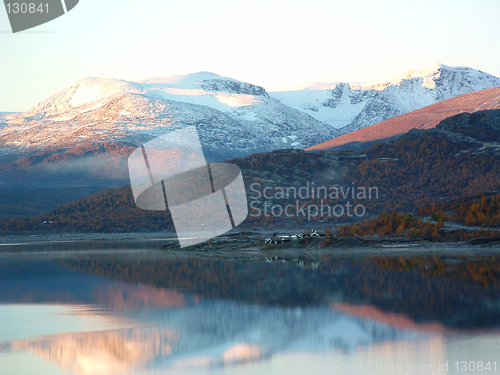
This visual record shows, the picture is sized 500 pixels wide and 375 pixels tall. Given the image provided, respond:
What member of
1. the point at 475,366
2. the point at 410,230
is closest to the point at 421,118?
the point at 410,230

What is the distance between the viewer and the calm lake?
1430cm

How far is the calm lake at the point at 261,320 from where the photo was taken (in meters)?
14.3

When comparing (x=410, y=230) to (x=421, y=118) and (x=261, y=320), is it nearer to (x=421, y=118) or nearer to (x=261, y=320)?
(x=261, y=320)

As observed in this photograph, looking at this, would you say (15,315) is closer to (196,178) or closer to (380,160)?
(196,178)

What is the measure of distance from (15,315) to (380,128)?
146 m

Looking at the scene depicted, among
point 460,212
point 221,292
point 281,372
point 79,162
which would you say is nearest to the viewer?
point 281,372

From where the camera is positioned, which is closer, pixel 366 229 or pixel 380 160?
pixel 366 229

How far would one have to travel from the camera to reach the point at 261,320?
19203 millimetres

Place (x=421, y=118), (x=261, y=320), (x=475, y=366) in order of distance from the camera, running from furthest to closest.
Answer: (x=421, y=118), (x=261, y=320), (x=475, y=366)

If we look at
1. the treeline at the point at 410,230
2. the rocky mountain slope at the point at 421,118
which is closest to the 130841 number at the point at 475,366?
the treeline at the point at 410,230

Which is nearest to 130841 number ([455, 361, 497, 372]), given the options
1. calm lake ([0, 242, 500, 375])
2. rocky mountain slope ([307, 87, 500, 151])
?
calm lake ([0, 242, 500, 375])

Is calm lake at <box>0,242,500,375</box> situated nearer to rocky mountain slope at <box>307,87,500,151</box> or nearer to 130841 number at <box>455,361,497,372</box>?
130841 number at <box>455,361,497,372</box>

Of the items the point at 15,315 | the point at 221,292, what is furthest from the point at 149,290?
the point at 15,315

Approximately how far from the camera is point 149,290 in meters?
27.3
